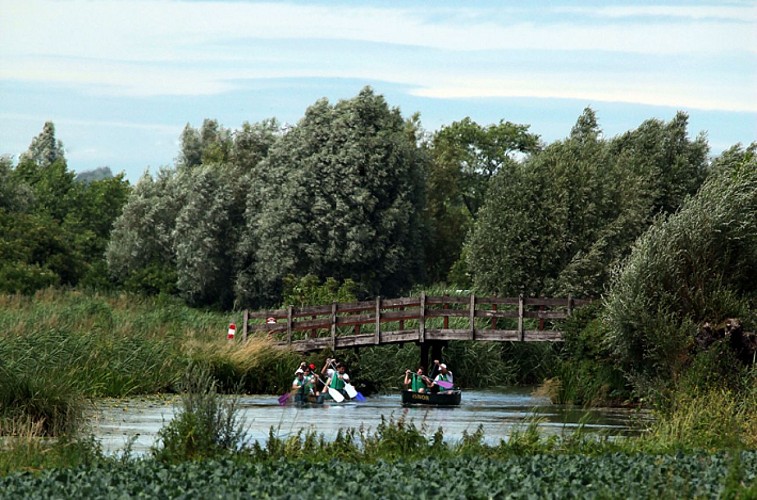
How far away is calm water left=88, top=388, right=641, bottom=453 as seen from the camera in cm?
2403

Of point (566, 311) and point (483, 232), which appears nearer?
point (566, 311)

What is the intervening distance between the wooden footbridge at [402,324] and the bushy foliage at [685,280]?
6.04m

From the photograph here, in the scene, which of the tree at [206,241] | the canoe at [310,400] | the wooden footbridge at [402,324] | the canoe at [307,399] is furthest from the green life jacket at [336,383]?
the tree at [206,241]

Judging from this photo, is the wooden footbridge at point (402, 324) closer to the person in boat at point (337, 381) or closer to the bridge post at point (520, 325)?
the bridge post at point (520, 325)

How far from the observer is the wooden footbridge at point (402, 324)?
39750 mm

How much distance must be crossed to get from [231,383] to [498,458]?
65.8 feet

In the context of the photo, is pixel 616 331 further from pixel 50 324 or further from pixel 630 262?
pixel 50 324

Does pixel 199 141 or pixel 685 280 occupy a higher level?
pixel 199 141

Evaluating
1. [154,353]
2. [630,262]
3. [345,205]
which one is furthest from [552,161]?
[154,353]

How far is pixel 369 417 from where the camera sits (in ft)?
101

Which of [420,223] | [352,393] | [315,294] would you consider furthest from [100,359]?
[420,223]

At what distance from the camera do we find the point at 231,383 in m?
35.6

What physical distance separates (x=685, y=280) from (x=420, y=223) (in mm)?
34802

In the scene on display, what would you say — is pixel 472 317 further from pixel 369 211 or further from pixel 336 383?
pixel 369 211
